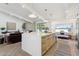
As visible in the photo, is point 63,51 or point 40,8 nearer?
point 63,51

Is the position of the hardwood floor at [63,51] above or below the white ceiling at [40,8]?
below

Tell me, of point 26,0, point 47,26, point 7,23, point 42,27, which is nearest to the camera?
point 26,0

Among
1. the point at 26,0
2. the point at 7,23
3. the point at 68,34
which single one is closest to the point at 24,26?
the point at 7,23

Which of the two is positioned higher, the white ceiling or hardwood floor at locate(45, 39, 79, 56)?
the white ceiling

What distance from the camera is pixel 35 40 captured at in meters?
4.38

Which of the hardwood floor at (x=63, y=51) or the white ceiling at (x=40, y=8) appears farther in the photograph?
the white ceiling at (x=40, y=8)

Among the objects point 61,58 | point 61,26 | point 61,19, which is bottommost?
point 61,58

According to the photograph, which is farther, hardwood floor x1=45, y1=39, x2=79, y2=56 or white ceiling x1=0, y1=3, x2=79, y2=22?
white ceiling x1=0, y1=3, x2=79, y2=22

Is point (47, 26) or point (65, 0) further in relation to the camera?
point (47, 26)

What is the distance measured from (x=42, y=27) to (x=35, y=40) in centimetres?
1168

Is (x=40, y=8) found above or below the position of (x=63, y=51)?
above

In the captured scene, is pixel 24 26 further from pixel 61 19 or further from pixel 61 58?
pixel 61 58

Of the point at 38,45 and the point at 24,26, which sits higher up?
the point at 24,26

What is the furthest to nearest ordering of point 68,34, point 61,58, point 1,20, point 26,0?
point 68,34 → point 1,20 → point 26,0 → point 61,58
